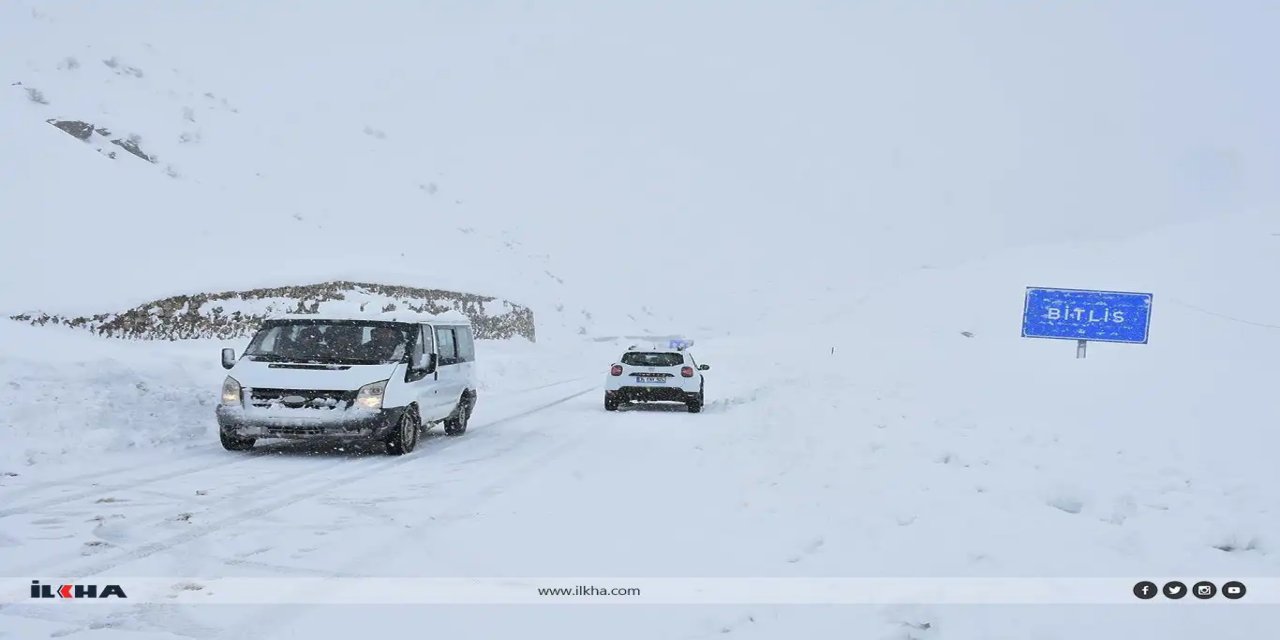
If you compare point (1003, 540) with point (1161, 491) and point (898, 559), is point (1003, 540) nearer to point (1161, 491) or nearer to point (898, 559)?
point (898, 559)

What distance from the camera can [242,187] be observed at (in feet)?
138

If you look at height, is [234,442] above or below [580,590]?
below

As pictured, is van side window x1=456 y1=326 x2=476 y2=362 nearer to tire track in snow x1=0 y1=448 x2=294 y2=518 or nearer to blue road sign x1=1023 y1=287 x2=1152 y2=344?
tire track in snow x1=0 y1=448 x2=294 y2=518

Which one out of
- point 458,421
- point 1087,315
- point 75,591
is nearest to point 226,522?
point 75,591

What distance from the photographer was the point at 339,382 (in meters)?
11.3

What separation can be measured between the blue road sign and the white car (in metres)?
6.56

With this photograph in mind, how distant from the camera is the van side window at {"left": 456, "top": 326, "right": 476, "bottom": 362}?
15.2 metres

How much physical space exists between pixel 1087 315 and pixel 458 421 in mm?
12470

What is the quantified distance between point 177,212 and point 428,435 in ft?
77.2

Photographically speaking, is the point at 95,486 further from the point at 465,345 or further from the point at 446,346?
the point at 465,345

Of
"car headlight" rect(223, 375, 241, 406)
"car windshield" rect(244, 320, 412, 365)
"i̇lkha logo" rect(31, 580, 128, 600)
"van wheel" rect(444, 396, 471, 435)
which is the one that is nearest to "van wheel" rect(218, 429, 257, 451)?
"car headlight" rect(223, 375, 241, 406)

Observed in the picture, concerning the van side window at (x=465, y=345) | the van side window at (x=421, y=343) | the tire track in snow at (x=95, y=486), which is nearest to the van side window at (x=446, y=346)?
the van side window at (x=465, y=345)

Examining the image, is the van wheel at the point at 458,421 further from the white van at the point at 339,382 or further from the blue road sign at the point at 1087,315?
the blue road sign at the point at 1087,315

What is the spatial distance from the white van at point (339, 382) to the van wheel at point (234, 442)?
1 cm
